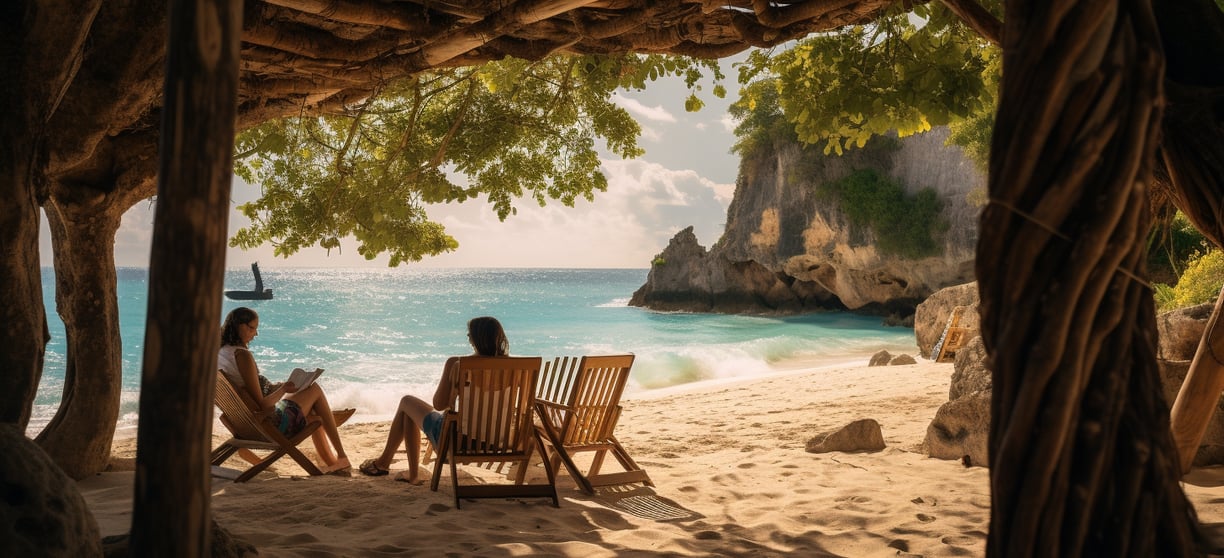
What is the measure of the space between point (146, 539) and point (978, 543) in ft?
10.2

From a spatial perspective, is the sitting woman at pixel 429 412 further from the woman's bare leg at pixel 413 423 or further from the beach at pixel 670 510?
the beach at pixel 670 510

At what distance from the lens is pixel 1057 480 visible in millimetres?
1616

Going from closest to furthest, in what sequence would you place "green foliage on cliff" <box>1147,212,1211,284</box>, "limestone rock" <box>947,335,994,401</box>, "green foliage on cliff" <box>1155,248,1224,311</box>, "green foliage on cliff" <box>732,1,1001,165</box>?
1. "green foliage on cliff" <box>732,1,1001,165</box>
2. "limestone rock" <box>947,335,994,401</box>
3. "green foliage on cliff" <box>1155,248,1224,311</box>
4. "green foliage on cliff" <box>1147,212,1211,284</box>

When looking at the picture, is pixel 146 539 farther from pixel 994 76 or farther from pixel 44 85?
pixel 994 76

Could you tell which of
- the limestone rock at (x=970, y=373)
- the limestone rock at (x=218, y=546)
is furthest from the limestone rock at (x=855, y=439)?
the limestone rock at (x=218, y=546)

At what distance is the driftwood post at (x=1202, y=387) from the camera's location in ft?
11.4

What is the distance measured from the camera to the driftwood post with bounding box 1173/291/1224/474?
11.4ft

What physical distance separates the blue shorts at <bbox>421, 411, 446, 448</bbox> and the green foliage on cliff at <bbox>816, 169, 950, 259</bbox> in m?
27.8

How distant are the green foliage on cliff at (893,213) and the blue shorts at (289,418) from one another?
28021 millimetres

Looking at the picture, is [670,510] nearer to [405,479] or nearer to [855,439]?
[405,479]

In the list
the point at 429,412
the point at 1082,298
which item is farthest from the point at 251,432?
the point at 1082,298

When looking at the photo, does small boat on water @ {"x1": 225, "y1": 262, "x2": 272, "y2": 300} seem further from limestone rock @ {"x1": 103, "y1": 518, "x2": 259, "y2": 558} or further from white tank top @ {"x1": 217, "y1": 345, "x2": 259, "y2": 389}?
limestone rock @ {"x1": 103, "y1": 518, "x2": 259, "y2": 558}

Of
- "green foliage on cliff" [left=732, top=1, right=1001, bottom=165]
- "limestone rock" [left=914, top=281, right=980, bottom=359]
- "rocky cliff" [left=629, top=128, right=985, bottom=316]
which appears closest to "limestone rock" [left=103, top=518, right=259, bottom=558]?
"green foliage on cliff" [left=732, top=1, right=1001, bottom=165]

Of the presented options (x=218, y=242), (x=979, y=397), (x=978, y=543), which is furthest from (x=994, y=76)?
(x=218, y=242)
